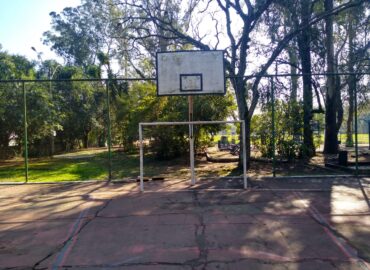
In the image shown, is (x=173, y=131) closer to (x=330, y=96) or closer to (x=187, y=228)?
(x=330, y=96)

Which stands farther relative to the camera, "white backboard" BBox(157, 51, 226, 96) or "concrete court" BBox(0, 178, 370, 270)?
"white backboard" BBox(157, 51, 226, 96)

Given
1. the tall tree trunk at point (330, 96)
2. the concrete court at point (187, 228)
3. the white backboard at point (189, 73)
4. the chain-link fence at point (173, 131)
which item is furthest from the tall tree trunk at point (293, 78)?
the concrete court at point (187, 228)

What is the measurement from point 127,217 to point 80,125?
24.7 m

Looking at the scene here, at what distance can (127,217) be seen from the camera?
746 centimetres

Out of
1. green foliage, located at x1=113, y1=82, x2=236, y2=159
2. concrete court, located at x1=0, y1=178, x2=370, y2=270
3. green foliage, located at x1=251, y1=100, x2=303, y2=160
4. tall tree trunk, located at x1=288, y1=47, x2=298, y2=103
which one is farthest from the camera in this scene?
green foliage, located at x1=113, y1=82, x2=236, y2=159

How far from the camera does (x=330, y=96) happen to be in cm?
2033

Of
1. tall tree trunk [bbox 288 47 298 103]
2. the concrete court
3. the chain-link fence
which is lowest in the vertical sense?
the concrete court

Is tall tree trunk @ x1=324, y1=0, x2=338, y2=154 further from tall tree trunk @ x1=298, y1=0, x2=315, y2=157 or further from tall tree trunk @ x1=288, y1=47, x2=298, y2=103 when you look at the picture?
tall tree trunk @ x1=288, y1=47, x2=298, y2=103

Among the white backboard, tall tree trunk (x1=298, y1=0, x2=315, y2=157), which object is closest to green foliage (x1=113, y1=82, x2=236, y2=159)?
tall tree trunk (x1=298, y1=0, x2=315, y2=157)

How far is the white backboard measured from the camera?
11.1m

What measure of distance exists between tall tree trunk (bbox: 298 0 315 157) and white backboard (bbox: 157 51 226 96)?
5198mm

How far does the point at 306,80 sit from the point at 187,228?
14647 mm

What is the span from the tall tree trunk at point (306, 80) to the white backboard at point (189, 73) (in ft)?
17.1

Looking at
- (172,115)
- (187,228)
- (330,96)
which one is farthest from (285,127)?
(187,228)
